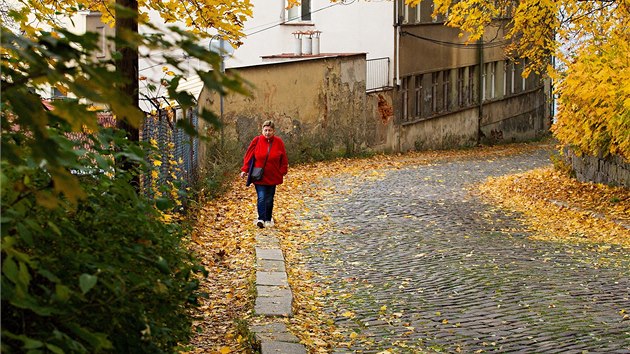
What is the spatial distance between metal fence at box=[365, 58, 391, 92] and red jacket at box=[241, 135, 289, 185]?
20.0 meters

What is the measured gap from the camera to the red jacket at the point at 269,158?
51.3 feet

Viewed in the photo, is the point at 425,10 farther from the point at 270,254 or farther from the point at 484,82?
the point at 270,254

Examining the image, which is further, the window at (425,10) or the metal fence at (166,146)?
the window at (425,10)

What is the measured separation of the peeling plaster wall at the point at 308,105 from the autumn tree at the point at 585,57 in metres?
7.75

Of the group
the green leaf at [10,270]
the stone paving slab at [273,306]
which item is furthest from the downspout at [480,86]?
the green leaf at [10,270]

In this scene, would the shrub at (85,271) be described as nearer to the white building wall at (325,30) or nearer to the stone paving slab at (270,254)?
the stone paving slab at (270,254)

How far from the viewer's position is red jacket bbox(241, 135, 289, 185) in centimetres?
1562

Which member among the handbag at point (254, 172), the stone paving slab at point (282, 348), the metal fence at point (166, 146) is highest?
the metal fence at point (166, 146)

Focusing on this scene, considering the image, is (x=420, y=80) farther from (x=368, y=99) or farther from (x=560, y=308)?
→ (x=560, y=308)

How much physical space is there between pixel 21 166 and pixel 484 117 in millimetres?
42696

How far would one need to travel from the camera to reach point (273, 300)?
33.0 ft

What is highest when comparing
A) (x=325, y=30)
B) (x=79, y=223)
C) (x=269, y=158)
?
(x=325, y=30)

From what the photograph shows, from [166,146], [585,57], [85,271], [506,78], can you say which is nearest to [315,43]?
[506,78]

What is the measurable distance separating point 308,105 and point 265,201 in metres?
15.8
